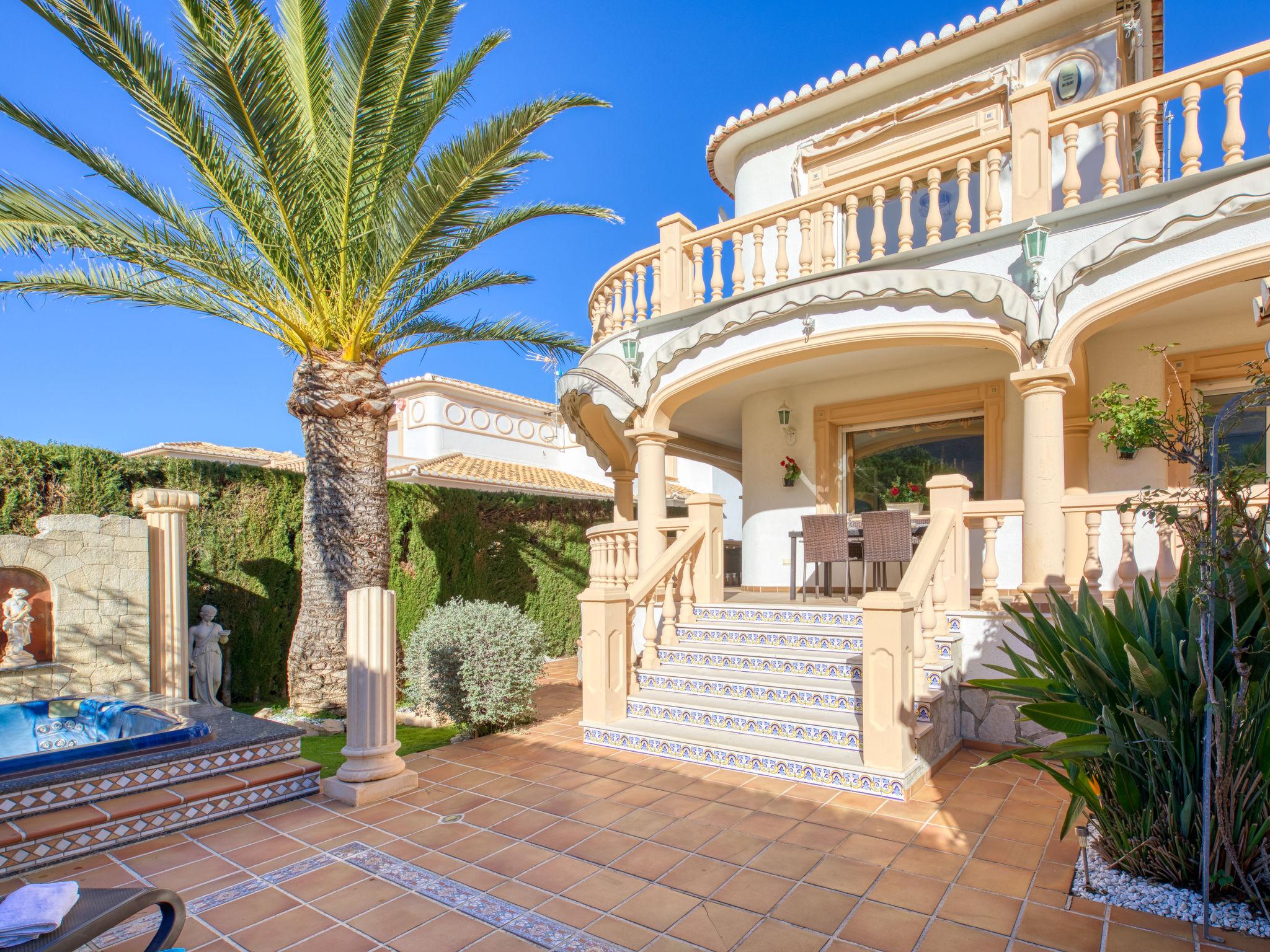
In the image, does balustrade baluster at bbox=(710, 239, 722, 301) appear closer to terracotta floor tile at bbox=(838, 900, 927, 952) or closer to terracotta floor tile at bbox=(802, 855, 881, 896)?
terracotta floor tile at bbox=(802, 855, 881, 896)

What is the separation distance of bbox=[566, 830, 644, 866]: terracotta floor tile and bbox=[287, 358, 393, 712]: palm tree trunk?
415 cm

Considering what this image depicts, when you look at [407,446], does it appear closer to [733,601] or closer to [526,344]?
[526,344]

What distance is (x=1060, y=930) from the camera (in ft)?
10.2

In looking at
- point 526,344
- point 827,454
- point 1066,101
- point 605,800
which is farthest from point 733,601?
point 1066,101

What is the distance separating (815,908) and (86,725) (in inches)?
224

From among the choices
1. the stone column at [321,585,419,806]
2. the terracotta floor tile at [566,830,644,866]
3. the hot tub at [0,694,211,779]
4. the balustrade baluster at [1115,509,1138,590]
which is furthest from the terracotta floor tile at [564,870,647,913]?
the balustrade baluster at [1115,509,1138,590]

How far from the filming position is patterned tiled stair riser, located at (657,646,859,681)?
19.6 ft

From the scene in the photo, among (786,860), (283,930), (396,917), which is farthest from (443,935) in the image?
(786,860)

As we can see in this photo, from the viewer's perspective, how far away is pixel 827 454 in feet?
31.5

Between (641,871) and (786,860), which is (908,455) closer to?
(786,860)

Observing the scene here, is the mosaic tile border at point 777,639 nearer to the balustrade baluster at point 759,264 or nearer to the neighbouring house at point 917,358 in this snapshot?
the neighbouring house at point 917,358

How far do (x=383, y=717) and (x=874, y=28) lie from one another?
43.7 feet

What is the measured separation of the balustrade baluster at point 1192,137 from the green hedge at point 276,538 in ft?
24.6

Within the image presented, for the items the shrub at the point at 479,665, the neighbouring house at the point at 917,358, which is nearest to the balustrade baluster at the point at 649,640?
the neighbouring house at the point at 917,358
